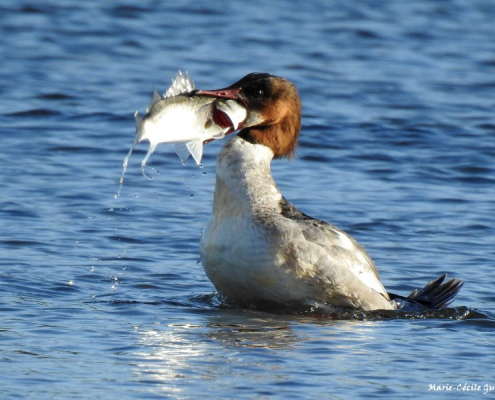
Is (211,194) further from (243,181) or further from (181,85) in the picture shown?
(181,85)

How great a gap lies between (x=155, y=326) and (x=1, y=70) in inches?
351

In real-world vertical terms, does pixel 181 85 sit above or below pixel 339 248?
above

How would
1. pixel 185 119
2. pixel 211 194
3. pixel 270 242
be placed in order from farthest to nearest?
pixel 211 194, pixel 270 242, pixel 185 119

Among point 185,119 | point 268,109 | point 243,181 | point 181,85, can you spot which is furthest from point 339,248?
point 181,85

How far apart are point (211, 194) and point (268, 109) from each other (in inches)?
119

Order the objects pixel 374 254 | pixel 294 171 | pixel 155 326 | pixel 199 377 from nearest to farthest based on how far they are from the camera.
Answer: pixel 199 377 < pixel 155 326 < pixel 374 254 < pixel 294 171

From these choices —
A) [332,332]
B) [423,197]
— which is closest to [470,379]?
[332,332]

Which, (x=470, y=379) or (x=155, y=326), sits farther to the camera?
(x=155, y=326)

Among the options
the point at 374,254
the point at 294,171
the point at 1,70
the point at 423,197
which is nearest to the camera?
the point at 374,254

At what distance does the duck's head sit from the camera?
7.68 metres

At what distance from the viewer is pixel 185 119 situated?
7.02 meters

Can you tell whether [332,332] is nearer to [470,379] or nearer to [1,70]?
[470,379]

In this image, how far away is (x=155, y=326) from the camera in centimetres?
699

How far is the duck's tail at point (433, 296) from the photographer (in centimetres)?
773
